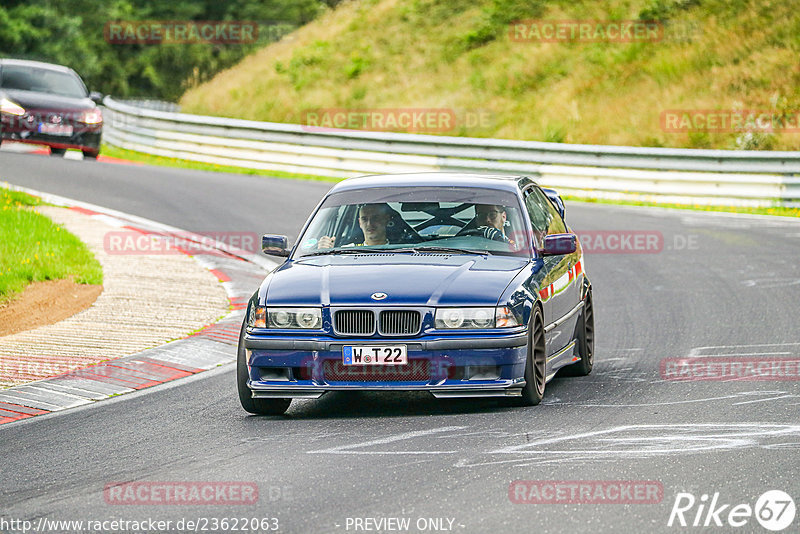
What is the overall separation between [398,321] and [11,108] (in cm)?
1960

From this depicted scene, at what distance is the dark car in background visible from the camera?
2611 cm

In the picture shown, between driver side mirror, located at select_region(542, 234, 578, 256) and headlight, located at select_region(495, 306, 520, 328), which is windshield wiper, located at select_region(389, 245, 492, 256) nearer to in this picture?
driver side mirror, located at select_region(542, 234, 578, 256)

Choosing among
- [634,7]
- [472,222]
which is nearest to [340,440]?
[472,222]

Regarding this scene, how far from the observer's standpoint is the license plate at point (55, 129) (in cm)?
2630

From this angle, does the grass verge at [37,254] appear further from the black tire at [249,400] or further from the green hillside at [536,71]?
the green hillside at [536,71]

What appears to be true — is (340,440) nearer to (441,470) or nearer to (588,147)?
(441,470)

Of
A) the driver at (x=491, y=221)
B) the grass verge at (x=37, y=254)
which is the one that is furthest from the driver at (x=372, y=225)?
the grass verge at (x=37, y=254)

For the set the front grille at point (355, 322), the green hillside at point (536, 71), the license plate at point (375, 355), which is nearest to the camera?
the license plate at point (375, 355)

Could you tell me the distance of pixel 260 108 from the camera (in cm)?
3716

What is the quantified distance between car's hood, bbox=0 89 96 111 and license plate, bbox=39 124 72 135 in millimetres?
352

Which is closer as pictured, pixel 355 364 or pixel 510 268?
pixel 355 364

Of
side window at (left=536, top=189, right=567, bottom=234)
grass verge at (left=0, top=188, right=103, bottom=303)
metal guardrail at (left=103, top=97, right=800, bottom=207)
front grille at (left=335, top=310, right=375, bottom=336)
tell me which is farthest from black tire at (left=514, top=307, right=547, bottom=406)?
metal guardrail at (left=103, top=97, right=800, bottom=207)

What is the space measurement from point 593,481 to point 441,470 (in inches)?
31.3

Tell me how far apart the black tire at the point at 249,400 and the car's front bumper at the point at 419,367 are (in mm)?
254
